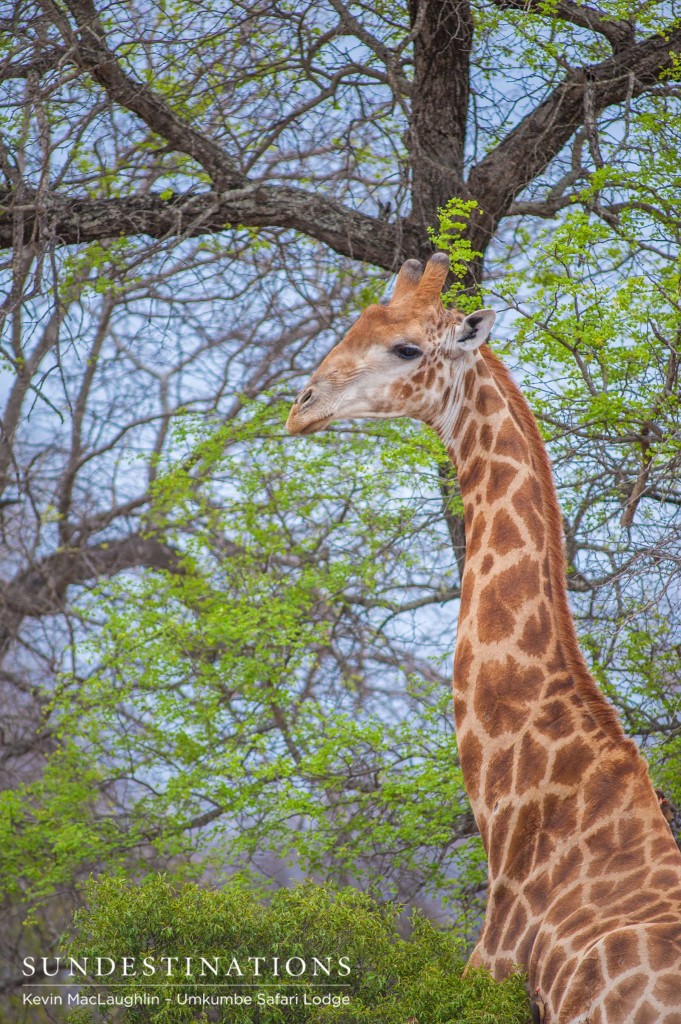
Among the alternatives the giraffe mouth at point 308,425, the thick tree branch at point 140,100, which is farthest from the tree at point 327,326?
the giraffe mouth at point 308,425

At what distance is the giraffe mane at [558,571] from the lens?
4.00 m

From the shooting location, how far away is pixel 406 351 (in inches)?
176

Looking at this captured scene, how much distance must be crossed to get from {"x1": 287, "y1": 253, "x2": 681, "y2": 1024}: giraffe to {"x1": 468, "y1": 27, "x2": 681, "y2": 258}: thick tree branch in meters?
3.31

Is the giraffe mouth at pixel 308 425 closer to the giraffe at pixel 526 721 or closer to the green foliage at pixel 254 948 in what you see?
the giraffe at pixel 526 721

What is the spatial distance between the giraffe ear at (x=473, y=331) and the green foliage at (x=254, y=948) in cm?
223

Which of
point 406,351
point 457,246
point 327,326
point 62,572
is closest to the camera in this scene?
point 406,351

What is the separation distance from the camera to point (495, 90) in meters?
8.49

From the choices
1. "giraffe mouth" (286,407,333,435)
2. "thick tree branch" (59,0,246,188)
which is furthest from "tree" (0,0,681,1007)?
"giraffe mouth" (286,407,333,435)

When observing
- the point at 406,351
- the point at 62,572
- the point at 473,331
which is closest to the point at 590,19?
the point at 473,331

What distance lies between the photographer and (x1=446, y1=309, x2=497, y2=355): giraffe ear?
443 cm

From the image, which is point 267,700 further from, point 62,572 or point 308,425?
point 62,572

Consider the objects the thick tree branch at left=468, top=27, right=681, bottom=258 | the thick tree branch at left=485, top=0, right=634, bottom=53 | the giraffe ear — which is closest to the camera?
the giraffe ear

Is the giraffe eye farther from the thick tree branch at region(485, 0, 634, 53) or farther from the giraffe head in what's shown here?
the thick tree branch at region(485, 0, 634, 53)

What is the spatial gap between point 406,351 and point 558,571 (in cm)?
104
